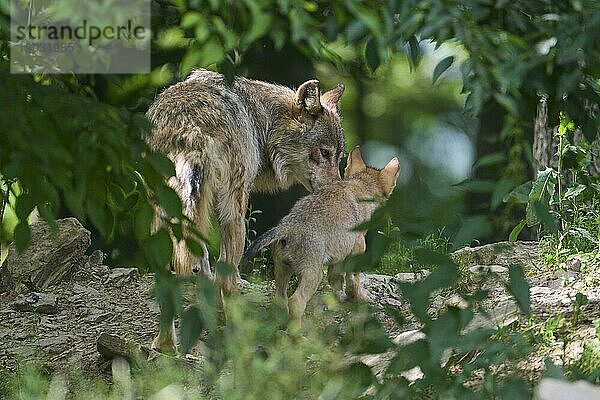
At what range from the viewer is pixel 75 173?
2.83 m

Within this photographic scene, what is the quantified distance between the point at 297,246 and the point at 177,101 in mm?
1132

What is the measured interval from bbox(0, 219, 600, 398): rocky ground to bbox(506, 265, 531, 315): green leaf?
230 centimetres

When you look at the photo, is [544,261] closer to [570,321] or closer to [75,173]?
[570,321]

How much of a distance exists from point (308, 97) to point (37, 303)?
7.69ft

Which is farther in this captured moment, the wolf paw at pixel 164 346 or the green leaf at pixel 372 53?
the wolf paw at pixel 164 346

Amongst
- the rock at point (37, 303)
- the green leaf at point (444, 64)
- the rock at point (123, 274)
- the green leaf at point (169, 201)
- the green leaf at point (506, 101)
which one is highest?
the green leaf at point (444, 64)

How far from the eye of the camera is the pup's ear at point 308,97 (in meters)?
6.69

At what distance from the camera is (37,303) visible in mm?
6906

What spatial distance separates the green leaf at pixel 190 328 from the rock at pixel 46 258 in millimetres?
4525

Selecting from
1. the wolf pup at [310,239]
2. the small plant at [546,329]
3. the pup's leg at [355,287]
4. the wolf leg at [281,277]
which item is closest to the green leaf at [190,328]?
the small plant at [546,329]

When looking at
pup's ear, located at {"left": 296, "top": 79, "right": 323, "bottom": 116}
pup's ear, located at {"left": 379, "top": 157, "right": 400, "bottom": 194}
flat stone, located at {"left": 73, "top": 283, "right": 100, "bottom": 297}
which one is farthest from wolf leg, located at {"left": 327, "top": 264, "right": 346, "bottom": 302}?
flat stone, located at {"left": 73, "top": 283, "right": 100, "bottom": 297}

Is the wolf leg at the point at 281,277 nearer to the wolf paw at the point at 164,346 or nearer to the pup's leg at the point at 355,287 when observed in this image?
the pup's leg at the point at 355,287

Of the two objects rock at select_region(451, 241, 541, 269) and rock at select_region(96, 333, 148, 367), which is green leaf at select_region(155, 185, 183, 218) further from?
rock at select_region(451, 241, 541, 269)

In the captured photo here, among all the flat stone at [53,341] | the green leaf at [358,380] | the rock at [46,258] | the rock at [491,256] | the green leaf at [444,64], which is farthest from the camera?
the rock at [46,258]
